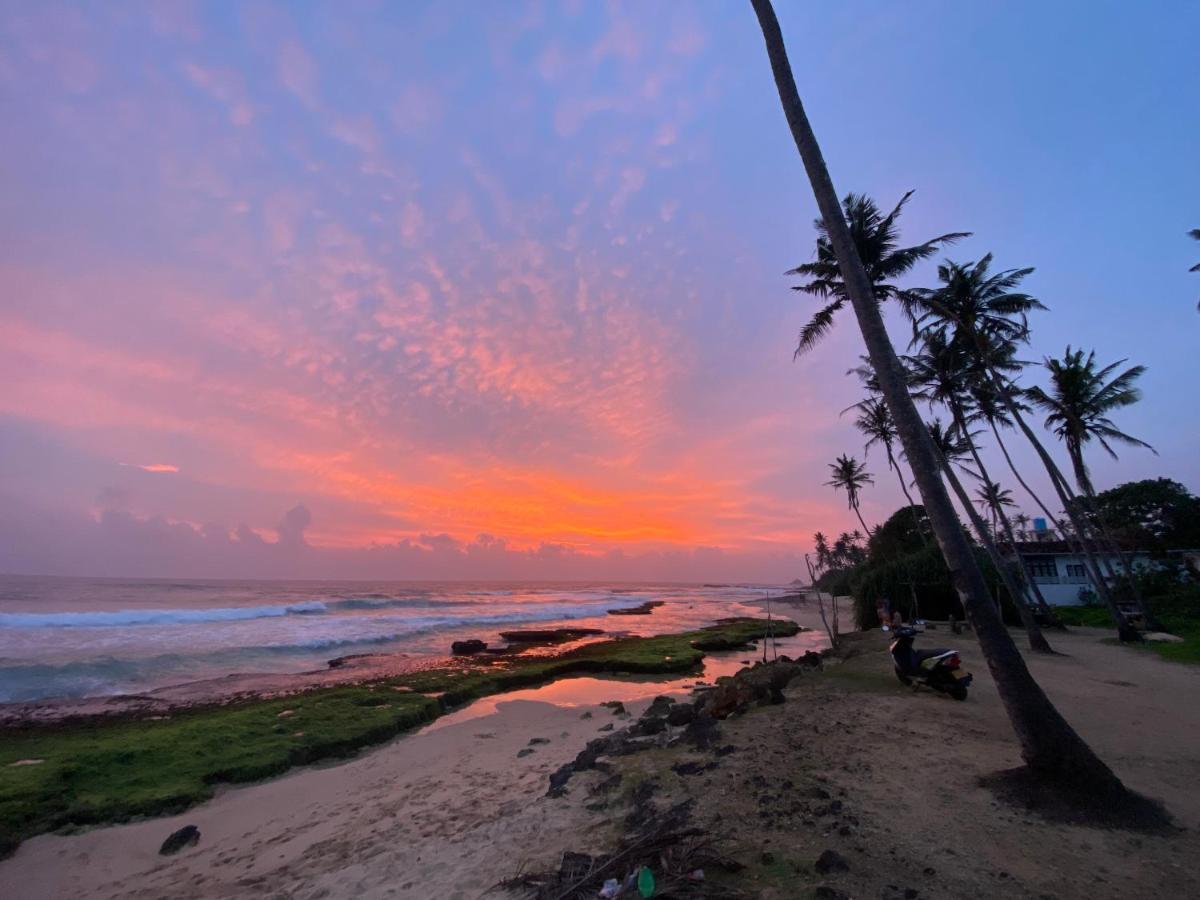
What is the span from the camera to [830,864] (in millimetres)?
3875

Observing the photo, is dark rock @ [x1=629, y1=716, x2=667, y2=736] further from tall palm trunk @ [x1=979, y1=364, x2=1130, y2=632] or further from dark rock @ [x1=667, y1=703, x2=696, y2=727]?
tall palm trunk @ [x1=979, y1=364, x2=1130, y2=632]

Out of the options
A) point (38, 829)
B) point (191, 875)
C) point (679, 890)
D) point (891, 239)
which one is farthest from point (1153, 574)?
point (38, 829)

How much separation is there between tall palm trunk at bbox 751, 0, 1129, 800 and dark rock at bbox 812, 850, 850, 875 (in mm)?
2629

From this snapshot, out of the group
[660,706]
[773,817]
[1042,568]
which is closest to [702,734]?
[773,817]

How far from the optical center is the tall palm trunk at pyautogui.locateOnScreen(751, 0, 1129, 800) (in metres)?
5.09

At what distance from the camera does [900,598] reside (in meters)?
25.1

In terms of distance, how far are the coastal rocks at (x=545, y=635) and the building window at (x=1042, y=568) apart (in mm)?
27487

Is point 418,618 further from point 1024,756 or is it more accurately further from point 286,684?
point 1024,756

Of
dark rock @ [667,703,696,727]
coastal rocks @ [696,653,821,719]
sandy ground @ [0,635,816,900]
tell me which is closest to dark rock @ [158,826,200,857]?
sandy ground @ [0,635,816,900]

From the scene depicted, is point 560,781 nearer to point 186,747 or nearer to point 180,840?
point 180,840

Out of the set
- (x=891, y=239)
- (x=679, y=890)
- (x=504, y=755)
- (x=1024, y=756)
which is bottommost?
(x=504, y=755)

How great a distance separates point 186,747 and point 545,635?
2074 cm

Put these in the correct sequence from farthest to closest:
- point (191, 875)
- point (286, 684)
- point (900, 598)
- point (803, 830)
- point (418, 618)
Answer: point (418, 618) → point (900, 598) → point (286, 684) → point (191, 875) → point (803, 830)

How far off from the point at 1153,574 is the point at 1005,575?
76.3ft
